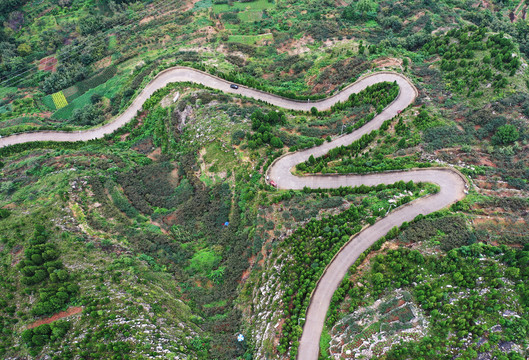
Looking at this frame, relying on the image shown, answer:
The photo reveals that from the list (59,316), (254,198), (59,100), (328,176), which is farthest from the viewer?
→ (59,100)

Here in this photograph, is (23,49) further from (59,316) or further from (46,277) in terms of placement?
(59,316)

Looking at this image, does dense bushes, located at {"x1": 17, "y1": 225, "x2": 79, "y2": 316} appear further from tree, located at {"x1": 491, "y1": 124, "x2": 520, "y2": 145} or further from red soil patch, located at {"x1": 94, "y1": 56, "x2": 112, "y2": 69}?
tree, located at {"x1": 491, "y1": 124, "x2": 520, "y2": 145}

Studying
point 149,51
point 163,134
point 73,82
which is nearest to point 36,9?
point 73,82

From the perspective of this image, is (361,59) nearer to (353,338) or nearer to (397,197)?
(397,197)

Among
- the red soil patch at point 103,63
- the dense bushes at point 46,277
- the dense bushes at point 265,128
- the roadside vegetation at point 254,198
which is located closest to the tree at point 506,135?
the roadside vegetation at point 254,198

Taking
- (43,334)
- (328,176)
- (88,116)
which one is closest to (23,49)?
(88,116)

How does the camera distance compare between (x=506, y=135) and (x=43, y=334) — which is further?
(x=506, y=135)

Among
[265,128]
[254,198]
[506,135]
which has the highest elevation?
[265,128]
